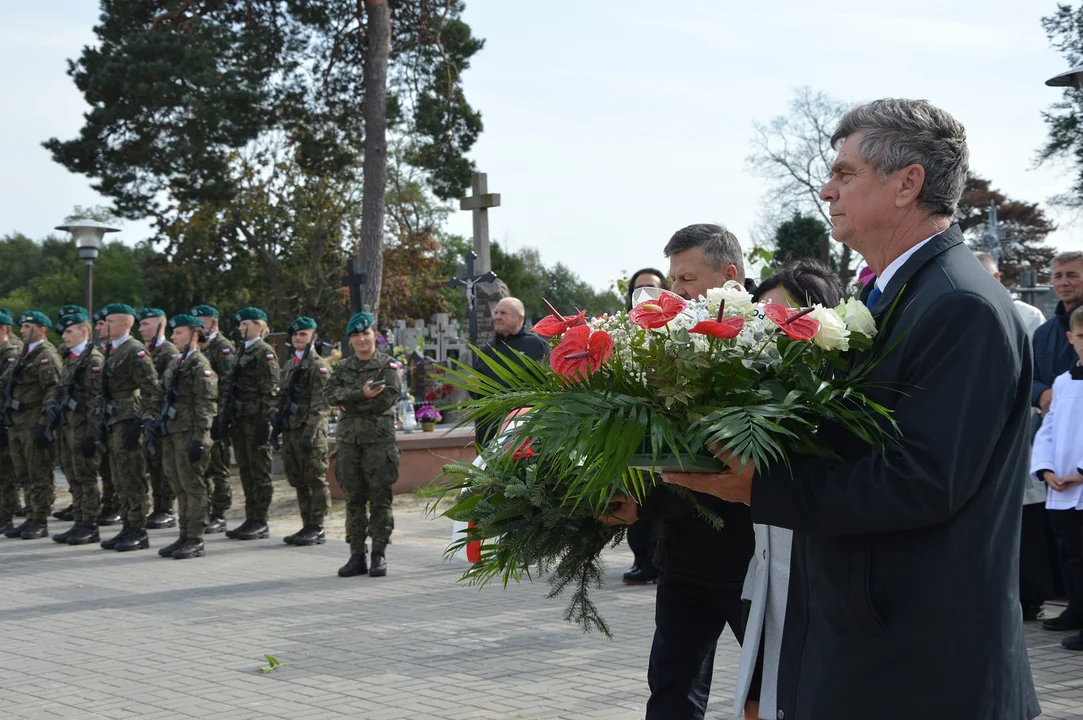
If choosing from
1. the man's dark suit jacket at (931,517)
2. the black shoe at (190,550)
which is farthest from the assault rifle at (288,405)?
the man's dark suit jacket at (931,517)

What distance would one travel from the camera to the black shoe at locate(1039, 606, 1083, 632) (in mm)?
6812

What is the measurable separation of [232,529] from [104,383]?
7.00ft

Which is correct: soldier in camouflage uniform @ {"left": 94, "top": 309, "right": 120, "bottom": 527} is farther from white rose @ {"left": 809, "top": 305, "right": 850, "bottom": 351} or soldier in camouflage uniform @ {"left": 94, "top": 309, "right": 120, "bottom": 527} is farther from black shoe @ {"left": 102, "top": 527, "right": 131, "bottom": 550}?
white rose @ {"left": 809, "top": 305, "right": 850, "bottom": 351}

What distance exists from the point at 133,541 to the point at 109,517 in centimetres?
241

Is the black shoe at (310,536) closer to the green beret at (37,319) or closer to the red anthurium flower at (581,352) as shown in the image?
the green beret at (37,319)

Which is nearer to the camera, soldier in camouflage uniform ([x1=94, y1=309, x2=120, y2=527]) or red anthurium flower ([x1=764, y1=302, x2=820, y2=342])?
red anthurium flower ([x1=764, y1=302, x2=820, y2=342])

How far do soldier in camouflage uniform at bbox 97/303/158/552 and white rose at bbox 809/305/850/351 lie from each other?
10403mm

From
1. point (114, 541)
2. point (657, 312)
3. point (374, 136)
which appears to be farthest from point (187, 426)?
point (374, 136)

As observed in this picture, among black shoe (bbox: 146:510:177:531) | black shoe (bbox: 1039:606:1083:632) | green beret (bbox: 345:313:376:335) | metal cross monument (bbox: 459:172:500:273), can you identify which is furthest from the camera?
metal cross monument (bbox: 459:172:500:273)

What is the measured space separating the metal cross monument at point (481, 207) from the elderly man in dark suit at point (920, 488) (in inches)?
720

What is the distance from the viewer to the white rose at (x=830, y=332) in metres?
2.19

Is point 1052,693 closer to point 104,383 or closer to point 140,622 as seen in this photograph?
point 140,622

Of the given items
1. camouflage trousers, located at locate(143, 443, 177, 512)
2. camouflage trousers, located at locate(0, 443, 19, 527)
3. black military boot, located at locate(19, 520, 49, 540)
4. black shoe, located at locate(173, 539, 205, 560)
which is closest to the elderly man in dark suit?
black shoe, located at locate(173, 539, 205, 560)

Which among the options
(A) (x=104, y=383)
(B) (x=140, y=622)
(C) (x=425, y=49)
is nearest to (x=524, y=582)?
(B) (x=140, y=622)
